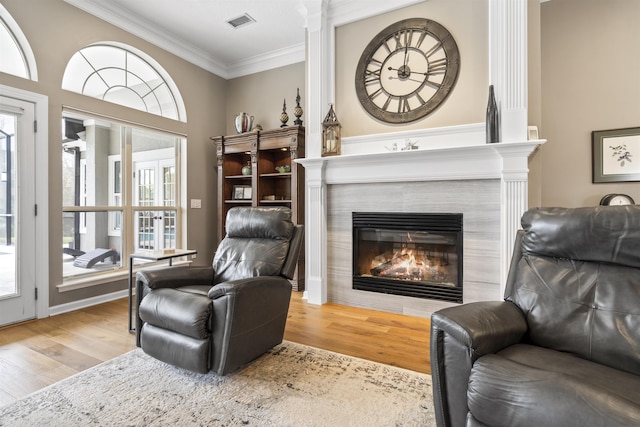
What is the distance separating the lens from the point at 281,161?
4520 mm

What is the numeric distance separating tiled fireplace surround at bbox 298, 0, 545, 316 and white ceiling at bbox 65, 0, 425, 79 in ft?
0.98

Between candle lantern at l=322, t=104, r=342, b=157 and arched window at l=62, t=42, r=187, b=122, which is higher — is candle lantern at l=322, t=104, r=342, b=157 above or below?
below

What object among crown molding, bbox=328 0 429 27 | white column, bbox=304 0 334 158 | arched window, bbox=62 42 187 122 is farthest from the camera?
white column, bbox=304 0 334 158

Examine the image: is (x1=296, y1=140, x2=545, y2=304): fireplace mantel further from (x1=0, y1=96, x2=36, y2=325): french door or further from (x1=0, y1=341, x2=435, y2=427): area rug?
(x1=0, y1=96, x2=36, y2=325): french door

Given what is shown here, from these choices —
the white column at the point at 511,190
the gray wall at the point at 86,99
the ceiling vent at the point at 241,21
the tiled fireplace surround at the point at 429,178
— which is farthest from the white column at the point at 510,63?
the gray wall at the point at 86,99

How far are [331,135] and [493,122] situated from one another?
4.83 feet

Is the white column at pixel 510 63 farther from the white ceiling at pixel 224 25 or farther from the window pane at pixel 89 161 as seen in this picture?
the window pane at pixel 89 161

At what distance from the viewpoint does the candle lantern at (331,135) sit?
336 centimetres

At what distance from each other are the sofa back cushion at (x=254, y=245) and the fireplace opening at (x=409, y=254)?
1.16 meters

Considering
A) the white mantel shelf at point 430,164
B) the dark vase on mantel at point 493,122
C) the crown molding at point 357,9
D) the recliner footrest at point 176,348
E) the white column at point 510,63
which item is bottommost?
the recliner footrest at point 176,348

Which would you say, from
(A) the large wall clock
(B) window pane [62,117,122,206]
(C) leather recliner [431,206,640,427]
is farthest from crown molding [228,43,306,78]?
(C) leather recliner [431,206,640,427]

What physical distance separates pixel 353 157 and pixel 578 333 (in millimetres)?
2223

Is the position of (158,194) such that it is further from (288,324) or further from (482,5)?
(482,5)

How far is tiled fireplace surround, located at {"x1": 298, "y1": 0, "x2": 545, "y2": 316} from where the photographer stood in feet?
8.73
